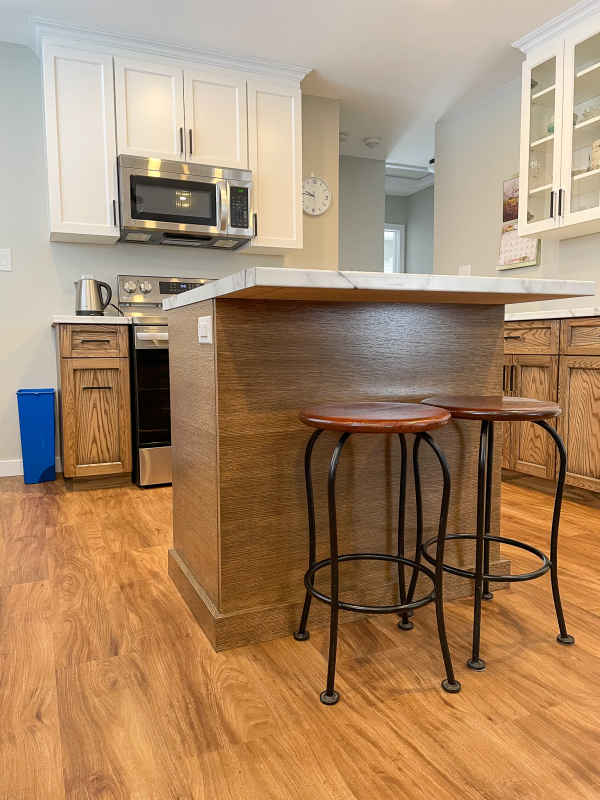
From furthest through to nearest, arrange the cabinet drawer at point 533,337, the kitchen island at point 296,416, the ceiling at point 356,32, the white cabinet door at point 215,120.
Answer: the white cabinet door at point 215,120, the ceiling at point 356,32, the cabinet drawer at point 533,337, the kitchen island at point 296,416

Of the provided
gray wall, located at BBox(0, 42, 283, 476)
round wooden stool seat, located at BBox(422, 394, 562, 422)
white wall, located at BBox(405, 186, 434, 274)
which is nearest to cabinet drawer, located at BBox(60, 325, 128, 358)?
gray wall, located at BBox(0, 42, 283, 476)

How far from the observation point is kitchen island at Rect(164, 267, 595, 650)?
54.9 inches

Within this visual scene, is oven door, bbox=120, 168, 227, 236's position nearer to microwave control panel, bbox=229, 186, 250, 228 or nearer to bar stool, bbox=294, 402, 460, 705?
microwave control panel, bbox=229, 186, 250, 228

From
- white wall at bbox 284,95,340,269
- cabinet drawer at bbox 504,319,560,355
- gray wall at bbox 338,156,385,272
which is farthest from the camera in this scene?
gray wall at bbox 338,156,385,272

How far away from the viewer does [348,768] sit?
1.00m

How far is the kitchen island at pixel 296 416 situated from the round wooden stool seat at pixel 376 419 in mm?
212

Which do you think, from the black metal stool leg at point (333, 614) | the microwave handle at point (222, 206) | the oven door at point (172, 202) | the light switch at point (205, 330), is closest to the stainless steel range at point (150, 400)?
the oven door at point (172, 202)

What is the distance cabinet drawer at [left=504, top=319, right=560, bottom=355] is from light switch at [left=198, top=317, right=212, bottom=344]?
192 cm

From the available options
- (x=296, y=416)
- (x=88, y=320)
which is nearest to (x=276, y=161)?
(x=88, y=320)

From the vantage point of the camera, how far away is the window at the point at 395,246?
286 inches

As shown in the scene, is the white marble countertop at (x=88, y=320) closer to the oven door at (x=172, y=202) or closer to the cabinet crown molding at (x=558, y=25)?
the oven door at (x=172, y=202)

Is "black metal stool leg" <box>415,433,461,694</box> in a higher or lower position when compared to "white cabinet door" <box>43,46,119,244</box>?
lower

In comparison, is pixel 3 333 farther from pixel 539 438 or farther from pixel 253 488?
pixel 539 438

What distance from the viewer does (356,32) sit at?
3.16m
